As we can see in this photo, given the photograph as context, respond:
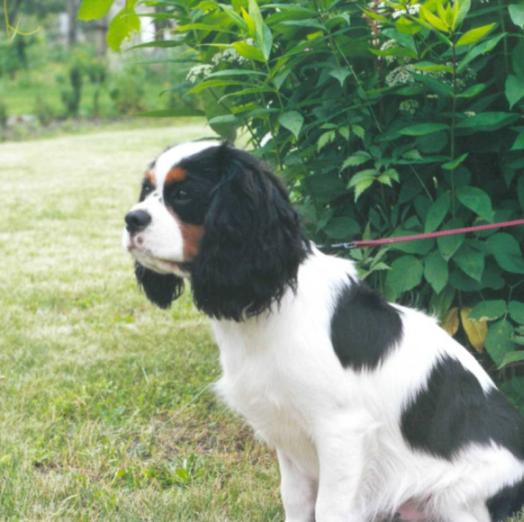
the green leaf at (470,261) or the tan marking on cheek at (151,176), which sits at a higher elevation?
the tan marking on cheek at (151,176)

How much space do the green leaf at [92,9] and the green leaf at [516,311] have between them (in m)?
1.95

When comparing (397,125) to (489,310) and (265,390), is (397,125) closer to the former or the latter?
(489,310)

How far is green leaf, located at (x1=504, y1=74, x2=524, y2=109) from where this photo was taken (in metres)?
3.12

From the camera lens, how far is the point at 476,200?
343 centimetres

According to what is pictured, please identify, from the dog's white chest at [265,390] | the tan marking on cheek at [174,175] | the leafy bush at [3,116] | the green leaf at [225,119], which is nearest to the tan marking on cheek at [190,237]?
the tan marking on cheek at [174,175]

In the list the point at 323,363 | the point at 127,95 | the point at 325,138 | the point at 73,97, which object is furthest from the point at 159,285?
the point at 127,95

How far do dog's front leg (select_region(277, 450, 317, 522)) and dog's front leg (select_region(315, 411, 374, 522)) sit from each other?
31 centimetres

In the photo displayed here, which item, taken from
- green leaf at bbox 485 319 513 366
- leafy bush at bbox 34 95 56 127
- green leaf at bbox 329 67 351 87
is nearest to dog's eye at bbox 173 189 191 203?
green leaf at bbox 329 67 351 87

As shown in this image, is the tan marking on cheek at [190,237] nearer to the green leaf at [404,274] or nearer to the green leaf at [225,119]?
the green leaf at [225,119]

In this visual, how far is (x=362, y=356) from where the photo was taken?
114 inches

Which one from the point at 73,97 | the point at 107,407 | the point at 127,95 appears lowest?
the point at 127,95

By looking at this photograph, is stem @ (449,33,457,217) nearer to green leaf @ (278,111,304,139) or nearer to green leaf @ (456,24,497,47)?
green leaf @ (456,24,497,47)

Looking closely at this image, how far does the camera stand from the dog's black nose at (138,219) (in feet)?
8.57

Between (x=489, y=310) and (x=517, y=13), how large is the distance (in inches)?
47.2
